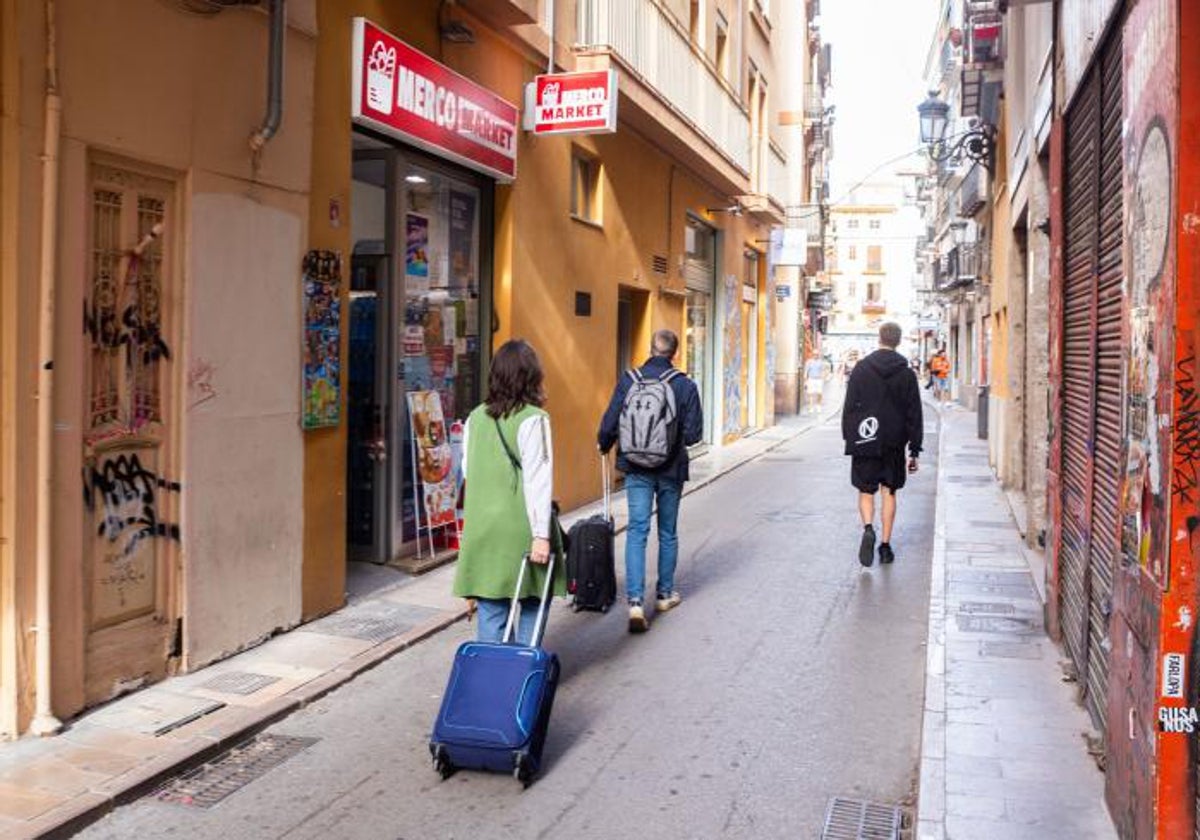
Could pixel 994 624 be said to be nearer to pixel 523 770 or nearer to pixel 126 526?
pixel 523 770

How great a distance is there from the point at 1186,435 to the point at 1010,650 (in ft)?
12.6

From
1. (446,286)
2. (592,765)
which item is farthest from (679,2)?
(592,765)

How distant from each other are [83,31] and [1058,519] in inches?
242

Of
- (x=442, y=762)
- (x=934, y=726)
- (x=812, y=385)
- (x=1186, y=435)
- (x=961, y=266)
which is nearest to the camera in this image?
(x=1186, y=435)

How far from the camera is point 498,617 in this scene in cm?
541

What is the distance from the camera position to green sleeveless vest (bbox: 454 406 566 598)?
17.3 feet

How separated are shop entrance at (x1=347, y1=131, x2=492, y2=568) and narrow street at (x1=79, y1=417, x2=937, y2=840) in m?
1.91

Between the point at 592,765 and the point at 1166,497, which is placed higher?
the point at 1166,497

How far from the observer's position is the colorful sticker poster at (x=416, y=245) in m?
9.22

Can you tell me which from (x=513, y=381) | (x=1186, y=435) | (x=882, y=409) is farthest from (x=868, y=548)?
(x=1186, y=435)

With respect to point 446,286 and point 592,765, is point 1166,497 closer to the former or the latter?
point 592,765

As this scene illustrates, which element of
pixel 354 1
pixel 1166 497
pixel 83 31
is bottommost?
pixel 1166 497

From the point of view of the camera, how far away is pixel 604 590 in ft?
23.8

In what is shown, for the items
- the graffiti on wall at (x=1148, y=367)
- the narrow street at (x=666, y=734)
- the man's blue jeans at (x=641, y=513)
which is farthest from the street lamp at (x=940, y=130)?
the graffiti on wall at (x=1148, y=367)
